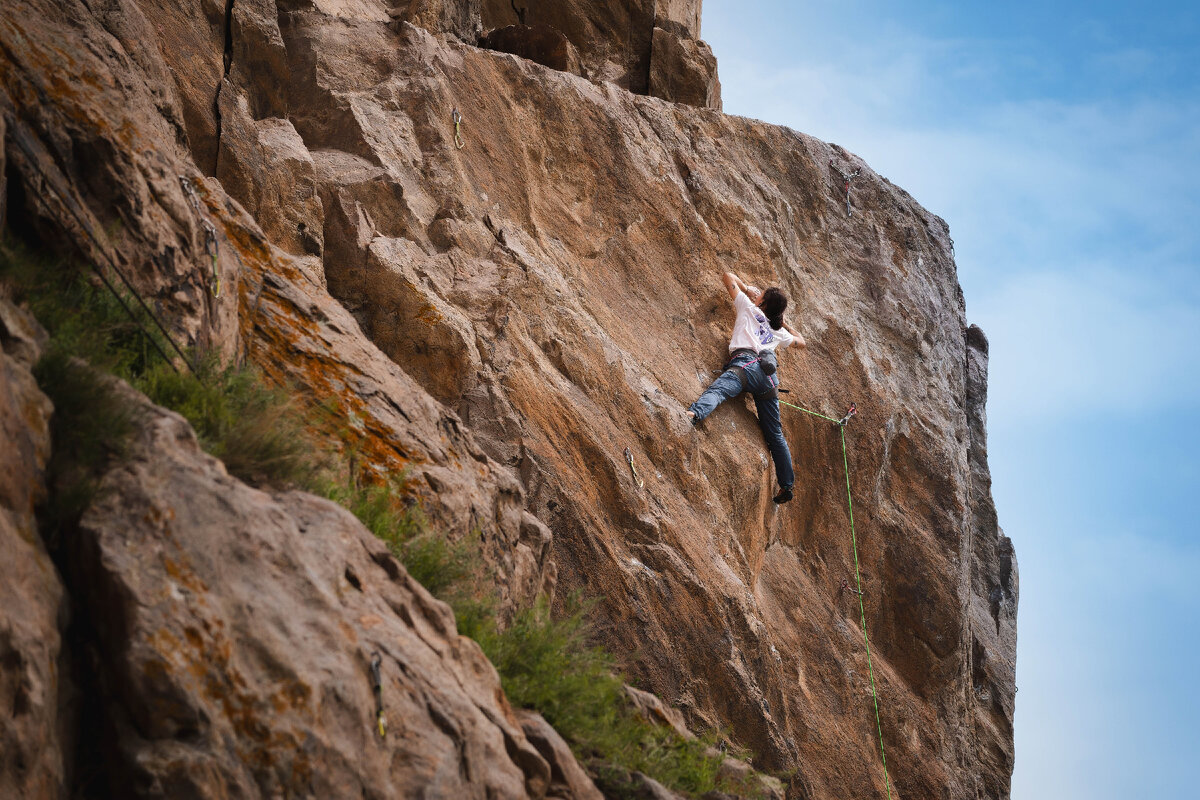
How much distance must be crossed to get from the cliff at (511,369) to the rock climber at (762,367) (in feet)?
0.83

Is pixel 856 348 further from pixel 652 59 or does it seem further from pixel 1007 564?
pixel 1007 564

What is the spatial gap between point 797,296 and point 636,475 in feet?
15.4

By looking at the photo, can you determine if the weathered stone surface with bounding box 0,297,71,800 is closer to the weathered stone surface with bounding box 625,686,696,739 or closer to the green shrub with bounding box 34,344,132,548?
the green shrub with bounding box 34,344,132,548

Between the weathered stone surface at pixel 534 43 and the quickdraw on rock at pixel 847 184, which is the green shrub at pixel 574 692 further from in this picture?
the quickdraw on rock at pixel 847 184

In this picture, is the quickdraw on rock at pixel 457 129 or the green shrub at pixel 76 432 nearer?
the green shrub at pixel 76 432

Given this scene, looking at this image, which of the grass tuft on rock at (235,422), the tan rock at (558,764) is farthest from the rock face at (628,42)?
the tan rock at (558,764)

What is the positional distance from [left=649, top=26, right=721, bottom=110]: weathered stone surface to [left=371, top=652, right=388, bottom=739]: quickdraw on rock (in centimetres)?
1230

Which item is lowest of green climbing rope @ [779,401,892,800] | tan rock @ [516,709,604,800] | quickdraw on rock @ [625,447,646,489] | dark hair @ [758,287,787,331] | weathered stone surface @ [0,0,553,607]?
tan rock @ [516,709,604,800]

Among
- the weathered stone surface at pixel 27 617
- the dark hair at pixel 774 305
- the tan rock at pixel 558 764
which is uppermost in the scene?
the dark hair at pixel 774 305

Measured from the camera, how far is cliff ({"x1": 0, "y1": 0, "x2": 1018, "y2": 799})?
15.7 feet

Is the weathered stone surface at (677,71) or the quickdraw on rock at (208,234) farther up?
the weathered stone surface at (677,71)

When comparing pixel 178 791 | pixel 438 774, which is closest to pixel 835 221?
pixel 438 774

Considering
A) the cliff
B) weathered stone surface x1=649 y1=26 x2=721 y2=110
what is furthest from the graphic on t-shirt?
weathered stone surface x1=649 y1=26 x2=721 y2=110

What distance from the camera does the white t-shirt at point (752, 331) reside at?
12273mm
